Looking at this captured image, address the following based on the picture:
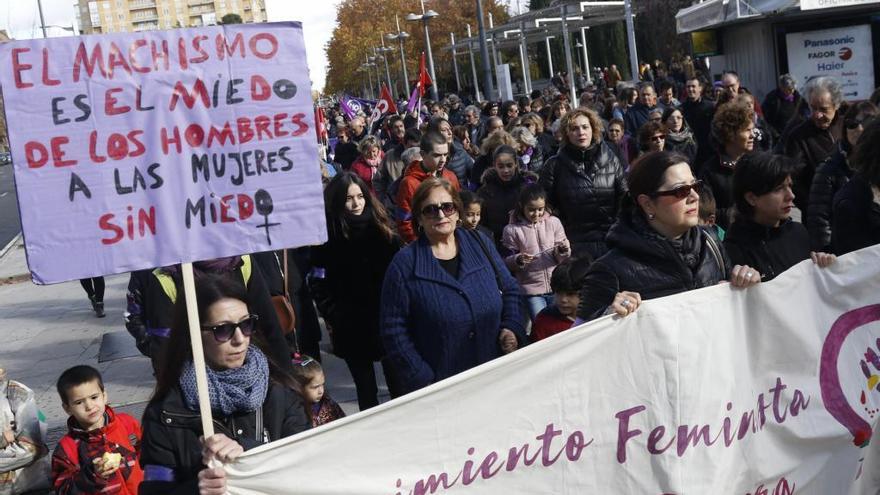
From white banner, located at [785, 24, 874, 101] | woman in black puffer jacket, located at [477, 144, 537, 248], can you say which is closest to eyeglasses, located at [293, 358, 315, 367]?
woman in black puffer jacket, located at [477, 144, 537, 248]

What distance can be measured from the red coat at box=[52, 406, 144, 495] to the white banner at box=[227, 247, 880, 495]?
2.18 metres

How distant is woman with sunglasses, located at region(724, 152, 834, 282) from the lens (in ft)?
14.8

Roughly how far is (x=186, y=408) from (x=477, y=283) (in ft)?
5.55

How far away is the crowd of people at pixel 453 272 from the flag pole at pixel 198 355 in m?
0.07

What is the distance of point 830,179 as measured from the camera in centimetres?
590

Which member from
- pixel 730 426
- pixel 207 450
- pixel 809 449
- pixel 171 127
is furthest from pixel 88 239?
pixel 809 449

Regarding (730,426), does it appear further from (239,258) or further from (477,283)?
→ (239,258)

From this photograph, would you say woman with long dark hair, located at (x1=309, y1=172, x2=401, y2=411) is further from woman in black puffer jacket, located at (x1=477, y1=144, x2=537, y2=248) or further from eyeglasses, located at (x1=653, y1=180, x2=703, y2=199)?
eyeglasses, located at (x1=653, y1=180, x2=703, y2=199)

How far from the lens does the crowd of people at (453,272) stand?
3.52 meters

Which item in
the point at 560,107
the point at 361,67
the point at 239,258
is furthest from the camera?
the point at 361,67

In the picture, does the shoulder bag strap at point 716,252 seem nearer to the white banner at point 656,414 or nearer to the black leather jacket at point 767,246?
the white banner at point 656,414

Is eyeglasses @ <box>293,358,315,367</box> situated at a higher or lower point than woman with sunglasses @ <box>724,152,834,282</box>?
lower

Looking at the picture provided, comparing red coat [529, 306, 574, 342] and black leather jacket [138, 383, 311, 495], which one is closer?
black leather jacket [138, 383, 311, 495]

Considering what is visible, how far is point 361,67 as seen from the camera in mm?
73188
